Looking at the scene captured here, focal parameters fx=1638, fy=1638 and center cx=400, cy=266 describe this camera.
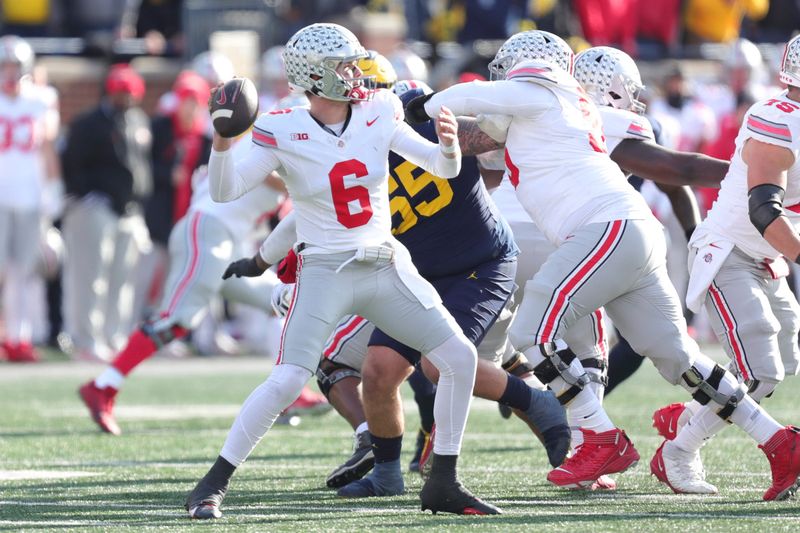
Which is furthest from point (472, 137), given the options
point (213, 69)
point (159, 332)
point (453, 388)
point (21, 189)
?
point (21, 189)

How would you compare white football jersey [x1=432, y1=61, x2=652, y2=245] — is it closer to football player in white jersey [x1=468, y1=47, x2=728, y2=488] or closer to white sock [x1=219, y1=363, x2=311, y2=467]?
football player in white jersey [x1=468, y1=47, x2=728, y2=488]

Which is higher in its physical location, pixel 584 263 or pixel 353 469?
pixel 584 263

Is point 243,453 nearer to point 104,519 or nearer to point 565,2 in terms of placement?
point 104,519

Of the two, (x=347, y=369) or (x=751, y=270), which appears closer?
(x=751, y=270)

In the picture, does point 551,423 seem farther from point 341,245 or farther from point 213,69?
point 213,69

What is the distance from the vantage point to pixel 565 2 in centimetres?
1557

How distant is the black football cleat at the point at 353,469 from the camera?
6.23 m

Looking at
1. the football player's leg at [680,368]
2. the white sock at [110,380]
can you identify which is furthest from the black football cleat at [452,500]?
the white sock at [110,380]

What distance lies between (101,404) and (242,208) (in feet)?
4.03

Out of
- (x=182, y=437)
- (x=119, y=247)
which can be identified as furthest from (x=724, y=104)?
(x=182, y=437)

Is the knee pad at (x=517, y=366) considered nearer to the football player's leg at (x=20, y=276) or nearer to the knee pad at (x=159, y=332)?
the knee pad at (x=159, y=332)

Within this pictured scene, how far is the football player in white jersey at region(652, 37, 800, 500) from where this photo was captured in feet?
18.7

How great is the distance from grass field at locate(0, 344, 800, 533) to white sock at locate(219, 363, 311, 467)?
228mm

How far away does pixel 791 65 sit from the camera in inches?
232
